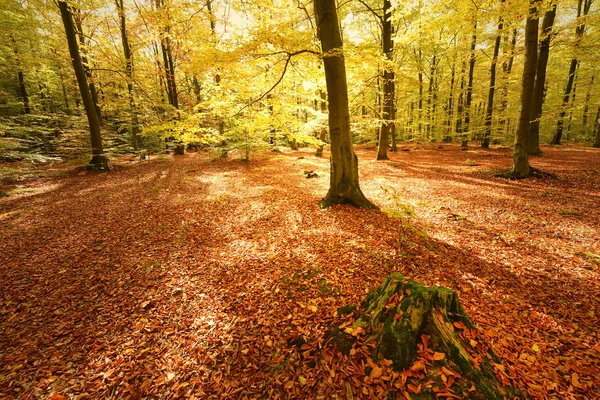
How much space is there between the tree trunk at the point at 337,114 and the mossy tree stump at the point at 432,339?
4008 millimetres

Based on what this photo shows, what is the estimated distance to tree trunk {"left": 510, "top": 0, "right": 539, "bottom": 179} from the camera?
8.66 m

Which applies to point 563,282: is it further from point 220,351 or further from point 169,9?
point 169,9

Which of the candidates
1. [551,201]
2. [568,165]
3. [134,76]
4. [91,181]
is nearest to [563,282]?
[551,201]

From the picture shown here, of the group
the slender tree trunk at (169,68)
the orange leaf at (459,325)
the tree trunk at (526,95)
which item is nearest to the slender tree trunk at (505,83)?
the tree trunk at (526,95)

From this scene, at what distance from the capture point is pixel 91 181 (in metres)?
11.2

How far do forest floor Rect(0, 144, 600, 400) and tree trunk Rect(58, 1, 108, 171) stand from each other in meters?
5.76

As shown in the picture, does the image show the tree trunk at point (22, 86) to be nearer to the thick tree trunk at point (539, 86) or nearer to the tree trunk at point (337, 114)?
the tree trunk at point (337, 114)

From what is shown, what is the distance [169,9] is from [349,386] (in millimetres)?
9943

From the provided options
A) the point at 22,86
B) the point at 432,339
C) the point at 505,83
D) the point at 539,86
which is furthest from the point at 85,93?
the point at 505,83

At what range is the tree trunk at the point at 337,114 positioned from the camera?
5.75 metres

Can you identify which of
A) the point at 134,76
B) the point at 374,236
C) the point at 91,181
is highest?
the point at 134,76

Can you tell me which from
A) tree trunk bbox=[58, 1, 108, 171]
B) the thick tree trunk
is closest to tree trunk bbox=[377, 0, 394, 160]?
the thick tree trunk

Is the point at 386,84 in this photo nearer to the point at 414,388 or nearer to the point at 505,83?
the point at 505,83

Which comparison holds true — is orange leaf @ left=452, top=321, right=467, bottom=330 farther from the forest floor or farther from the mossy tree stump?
the forest floor
